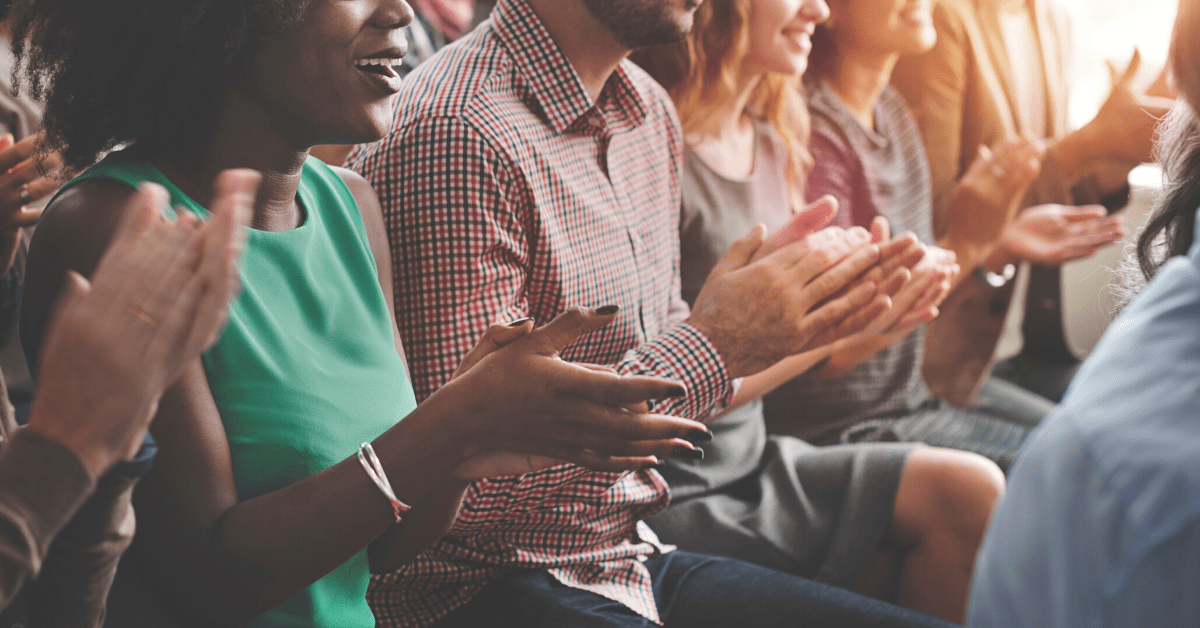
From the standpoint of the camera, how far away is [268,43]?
731mm

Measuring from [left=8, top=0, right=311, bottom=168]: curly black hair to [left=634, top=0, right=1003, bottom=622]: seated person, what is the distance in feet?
2.13

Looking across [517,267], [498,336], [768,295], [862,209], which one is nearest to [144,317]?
[498,336]

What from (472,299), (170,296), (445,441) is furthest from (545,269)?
(170,296)

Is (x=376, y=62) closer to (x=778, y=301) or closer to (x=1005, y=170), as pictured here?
(x=778, y=301)

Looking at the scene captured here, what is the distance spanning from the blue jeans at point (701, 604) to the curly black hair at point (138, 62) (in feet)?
1.78

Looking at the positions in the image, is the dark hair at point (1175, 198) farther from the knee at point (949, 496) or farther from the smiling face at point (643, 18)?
the smiling face at point (643, 18)

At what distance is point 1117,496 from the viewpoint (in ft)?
1.51

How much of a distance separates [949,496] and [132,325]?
107 centimetres

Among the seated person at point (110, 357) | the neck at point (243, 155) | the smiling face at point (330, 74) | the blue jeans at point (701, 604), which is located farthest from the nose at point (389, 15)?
the blue jeans at point (701, 604)

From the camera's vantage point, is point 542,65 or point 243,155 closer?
point 243,155

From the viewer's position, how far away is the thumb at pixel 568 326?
0.67 m

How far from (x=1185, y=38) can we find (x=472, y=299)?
64 centimetres

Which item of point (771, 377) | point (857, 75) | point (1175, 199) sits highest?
point (1175, 199)

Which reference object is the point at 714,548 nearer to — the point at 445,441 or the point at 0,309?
the point at 445,441
